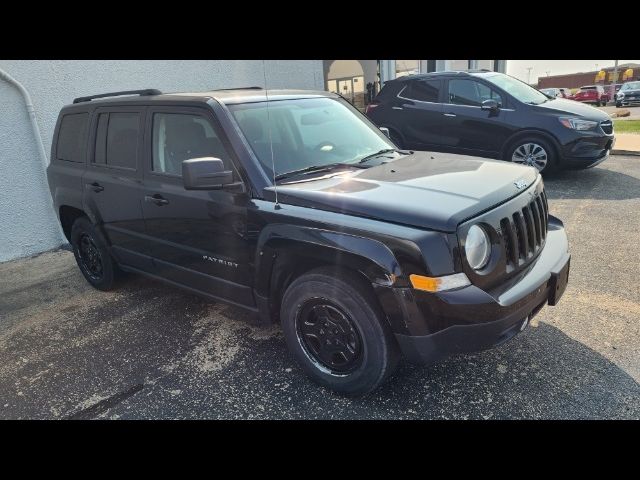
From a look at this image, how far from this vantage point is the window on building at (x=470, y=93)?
772 centimetres

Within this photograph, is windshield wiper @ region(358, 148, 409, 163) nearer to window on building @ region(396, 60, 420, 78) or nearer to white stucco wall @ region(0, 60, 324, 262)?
white stucco wall @ region(0, 60, 324, 262)

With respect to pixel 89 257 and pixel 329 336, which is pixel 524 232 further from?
pixel 89 257

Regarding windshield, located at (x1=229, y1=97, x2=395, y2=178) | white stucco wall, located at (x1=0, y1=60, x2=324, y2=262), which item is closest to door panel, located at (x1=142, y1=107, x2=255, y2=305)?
windshield, located at (x1=229, y1=97, x2=395, y2=178)

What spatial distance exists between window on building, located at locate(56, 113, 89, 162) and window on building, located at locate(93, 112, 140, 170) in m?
0.28

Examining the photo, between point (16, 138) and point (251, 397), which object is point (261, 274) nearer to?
point (251, 397)

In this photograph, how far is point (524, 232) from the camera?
9.00ft

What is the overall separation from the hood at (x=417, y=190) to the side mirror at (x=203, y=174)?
38cm

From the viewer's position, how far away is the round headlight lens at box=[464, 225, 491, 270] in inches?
95.7

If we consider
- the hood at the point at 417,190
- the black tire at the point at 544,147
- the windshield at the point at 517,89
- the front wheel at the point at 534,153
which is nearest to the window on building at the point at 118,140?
the hood at the point at 417,190

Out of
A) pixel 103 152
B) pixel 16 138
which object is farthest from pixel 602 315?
pixel 16 138

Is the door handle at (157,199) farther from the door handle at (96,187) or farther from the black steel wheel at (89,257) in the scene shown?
the black steel wheel at (89,257)

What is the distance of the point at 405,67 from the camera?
50.2 ft

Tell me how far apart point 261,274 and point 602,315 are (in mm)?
2533

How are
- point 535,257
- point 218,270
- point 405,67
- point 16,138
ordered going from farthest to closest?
point 405,67
point 16,138
point 218,270
point 535,257
